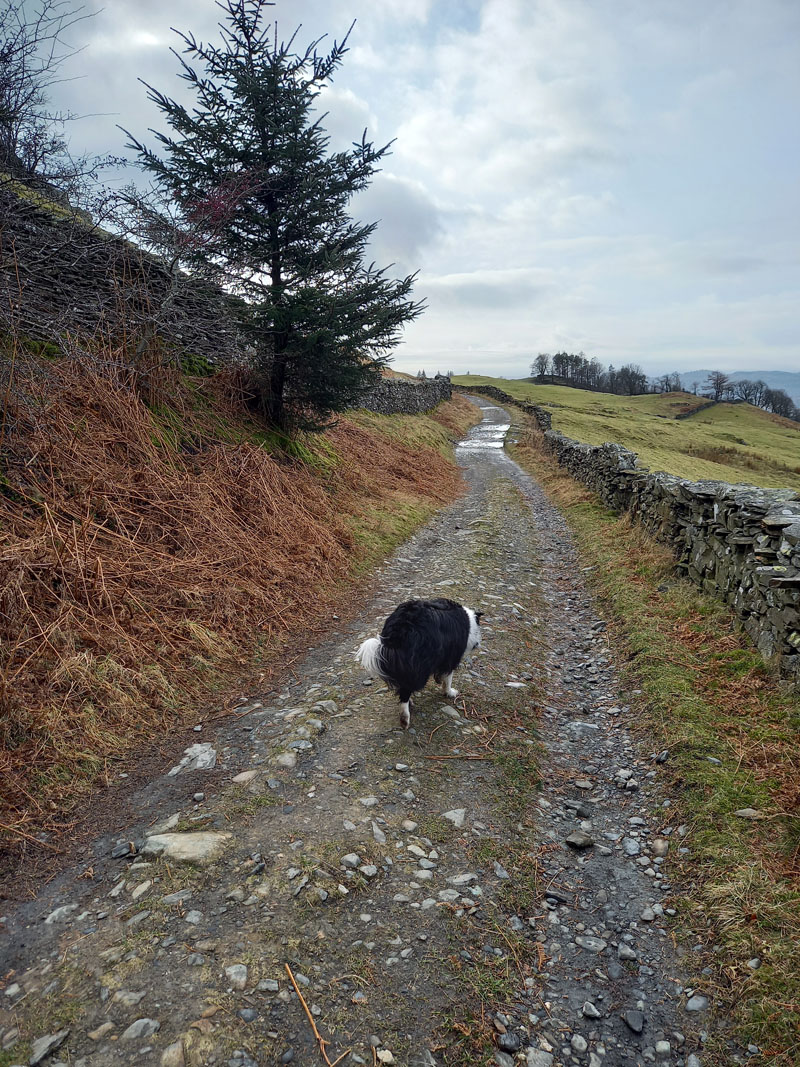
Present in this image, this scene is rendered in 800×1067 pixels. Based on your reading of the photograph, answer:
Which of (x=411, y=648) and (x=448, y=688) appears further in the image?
(x=448, y=688)

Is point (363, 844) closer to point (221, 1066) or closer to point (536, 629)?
point (221, 1066)

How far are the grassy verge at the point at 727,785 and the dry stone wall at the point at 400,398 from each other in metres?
15.1

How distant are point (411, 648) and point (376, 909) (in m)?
2.00

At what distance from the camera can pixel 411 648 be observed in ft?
15.8

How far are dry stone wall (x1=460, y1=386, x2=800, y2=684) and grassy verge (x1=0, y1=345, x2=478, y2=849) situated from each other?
17.2ft

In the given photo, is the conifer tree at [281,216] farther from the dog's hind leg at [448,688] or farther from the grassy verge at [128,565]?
the dog's hind leg at [448,688]

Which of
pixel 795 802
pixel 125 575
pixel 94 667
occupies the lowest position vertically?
pixel 795 802

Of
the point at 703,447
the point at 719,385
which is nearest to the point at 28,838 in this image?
the point at 703,447

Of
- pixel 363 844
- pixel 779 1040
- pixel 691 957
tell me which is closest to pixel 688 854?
pixel 691 957

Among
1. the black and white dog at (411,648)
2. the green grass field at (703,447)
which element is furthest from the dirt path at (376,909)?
the green grass field at (703,447)

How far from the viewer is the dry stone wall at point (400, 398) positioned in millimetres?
25500

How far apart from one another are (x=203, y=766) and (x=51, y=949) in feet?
5.31

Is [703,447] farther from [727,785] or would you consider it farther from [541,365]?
[541,365]

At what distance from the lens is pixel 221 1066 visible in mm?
2385
